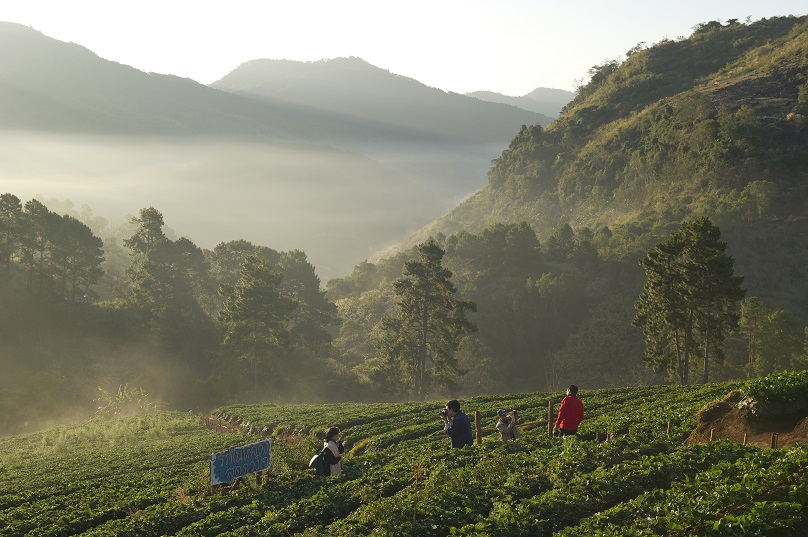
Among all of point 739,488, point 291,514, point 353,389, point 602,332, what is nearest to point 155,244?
point 353,389

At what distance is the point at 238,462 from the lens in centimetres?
1967

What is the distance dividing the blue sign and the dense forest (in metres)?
47.3

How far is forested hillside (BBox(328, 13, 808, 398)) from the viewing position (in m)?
93.8

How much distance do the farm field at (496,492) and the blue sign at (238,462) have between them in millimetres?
955

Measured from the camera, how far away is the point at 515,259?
382ft

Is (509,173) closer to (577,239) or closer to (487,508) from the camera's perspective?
(577,239)

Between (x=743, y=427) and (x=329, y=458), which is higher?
(x=743, y=427)

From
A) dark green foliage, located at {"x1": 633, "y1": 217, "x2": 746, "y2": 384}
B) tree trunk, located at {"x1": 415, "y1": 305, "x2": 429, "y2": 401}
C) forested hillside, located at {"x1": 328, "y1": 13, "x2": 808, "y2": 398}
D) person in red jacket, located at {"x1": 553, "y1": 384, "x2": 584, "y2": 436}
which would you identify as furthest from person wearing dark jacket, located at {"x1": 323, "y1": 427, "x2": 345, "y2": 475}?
forested hillside, located at {"x1": 328, "y1": 13, "x2": 808, "y2": 398}

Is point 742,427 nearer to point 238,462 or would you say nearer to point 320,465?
point 320,465

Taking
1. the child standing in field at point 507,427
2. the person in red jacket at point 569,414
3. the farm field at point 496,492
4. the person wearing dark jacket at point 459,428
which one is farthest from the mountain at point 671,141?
the person wearing dark jacket at point 459,428

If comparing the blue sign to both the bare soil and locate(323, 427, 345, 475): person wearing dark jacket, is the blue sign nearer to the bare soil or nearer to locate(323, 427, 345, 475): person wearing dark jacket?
locate(323, 427, 345, 475): person wearing dark jacket

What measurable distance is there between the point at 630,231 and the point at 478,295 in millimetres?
29735

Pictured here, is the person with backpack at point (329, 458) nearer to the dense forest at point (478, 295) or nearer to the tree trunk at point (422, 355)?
the dense forest at point (478, 295)

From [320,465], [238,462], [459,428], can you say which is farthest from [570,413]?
[238,462]
